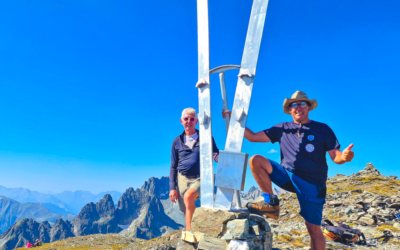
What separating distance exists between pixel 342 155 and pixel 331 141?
1.52 feet

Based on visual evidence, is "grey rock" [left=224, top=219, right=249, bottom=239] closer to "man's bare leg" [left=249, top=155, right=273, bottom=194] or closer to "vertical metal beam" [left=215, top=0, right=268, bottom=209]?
"vertical metal beam" [left=215, top=0, right=268, bottom=209]

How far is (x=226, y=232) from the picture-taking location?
449cm

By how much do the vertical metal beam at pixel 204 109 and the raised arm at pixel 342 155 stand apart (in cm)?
259

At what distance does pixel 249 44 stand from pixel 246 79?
0.79 meters

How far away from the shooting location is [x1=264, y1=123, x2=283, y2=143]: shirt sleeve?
5609mm

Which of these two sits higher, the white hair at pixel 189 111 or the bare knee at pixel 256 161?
the white hair at pixel 189 111

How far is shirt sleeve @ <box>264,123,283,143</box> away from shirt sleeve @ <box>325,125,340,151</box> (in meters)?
0.96

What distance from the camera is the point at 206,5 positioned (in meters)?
5.66

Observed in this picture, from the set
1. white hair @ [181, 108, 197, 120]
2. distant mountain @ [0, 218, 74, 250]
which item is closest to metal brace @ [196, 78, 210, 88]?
white hair @ [181, 108, 197, 120]

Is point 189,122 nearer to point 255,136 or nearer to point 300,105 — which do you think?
point 255,136

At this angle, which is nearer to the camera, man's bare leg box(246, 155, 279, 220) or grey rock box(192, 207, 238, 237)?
grey rock box(192, 207, 238, 237)

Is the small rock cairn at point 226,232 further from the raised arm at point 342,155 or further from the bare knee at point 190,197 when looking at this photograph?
the raised arm at point 342,155

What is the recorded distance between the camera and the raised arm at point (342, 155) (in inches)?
184

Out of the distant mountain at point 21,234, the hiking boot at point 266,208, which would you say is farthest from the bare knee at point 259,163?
the distant mountain at point 21,234
